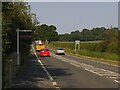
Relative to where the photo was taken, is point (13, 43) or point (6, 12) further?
point (13, 43)

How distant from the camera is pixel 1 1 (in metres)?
17.7

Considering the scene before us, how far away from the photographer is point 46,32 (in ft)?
581

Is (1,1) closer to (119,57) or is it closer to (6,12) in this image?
(6,12)

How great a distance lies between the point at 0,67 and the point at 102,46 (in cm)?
5872

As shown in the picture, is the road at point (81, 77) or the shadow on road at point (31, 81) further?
the road at point (81, 77)

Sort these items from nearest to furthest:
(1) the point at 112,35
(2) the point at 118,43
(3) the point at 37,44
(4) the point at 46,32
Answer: (2) the point at 118,43 < (1) the point at 112,35 < (3) the point at 37,44 < (4) the point at 46,32

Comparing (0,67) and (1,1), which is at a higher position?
(1,1)

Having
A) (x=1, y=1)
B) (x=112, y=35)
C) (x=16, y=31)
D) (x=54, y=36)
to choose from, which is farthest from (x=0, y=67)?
(x=54, y=36)

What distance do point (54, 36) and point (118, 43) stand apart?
12860 cm

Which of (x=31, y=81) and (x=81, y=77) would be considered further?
(x=81, y=77)

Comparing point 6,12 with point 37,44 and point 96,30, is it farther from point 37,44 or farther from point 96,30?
point 96,30

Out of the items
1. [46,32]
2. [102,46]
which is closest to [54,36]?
[46,32]

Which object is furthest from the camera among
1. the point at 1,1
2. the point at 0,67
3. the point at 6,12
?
the point at 6,12

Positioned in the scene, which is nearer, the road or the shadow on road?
the shadow on road
